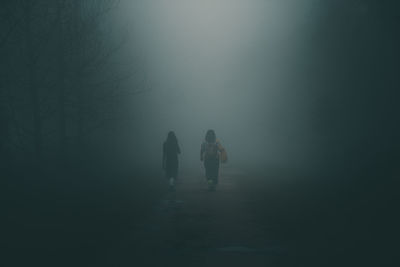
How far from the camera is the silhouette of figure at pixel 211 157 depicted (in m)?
16.3

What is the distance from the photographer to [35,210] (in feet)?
35.1

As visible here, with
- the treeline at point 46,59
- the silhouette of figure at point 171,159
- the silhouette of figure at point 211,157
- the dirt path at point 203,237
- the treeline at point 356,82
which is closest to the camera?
the dirt path at point 203,237

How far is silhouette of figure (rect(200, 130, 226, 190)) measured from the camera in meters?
16.3

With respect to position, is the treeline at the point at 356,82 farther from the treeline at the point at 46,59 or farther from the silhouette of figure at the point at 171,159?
the treeline at the point at 46,59

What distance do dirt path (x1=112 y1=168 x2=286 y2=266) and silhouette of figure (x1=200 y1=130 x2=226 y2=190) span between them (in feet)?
10.7

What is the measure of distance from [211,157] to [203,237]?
8.47 metres

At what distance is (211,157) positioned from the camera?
16547 mm

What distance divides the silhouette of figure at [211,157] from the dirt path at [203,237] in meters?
3.27

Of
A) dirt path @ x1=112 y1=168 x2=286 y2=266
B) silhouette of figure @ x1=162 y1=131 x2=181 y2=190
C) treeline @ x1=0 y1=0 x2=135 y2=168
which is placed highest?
treeline @ x1=0 y1=0 x2=135 y2=168

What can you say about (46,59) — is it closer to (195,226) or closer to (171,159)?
(171,159)

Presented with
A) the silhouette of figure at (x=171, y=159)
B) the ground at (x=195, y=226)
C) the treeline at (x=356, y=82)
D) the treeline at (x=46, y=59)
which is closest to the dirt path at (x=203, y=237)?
the ground at (x=195, y=226)

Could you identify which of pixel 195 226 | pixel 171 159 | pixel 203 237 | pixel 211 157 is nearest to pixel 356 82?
pixel 211 157

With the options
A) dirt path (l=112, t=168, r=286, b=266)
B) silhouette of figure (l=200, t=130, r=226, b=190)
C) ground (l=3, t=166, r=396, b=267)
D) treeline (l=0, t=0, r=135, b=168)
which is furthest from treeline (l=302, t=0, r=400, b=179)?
treeline (l=0, t=0, r=135, b=168)

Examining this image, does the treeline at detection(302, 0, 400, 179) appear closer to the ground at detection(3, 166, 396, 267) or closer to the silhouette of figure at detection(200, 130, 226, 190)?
the silhouette of figure at detection(200, 130, 226, 190)
